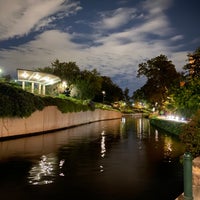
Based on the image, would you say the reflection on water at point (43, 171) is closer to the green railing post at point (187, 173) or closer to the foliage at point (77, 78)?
the green railing post at point (187, 173)

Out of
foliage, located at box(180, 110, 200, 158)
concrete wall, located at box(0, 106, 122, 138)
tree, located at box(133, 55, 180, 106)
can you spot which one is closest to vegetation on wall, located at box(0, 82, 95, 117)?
concrete wall, located at box(0, 106, 122, 138)

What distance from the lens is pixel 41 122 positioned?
88.0ft

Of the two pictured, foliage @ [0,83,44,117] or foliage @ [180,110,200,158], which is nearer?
foliage @ [180,110,200,158]

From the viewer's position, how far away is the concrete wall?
21.4 metres

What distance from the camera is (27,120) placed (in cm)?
2403

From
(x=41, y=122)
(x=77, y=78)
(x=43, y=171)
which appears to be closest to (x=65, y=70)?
(x=77, y=78)

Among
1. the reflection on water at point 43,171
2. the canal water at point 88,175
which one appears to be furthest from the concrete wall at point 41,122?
the reflection on water at point 43,171

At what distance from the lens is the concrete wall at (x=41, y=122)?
21.4m

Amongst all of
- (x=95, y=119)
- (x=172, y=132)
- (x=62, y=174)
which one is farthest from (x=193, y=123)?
(x=95, y=119)

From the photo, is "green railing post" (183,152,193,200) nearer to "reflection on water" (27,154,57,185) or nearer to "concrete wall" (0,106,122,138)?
"reflection on water" (27,154,57,185)

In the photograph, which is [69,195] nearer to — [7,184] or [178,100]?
[7,184]

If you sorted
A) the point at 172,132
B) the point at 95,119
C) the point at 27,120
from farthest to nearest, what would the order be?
the point at 95,119 → the point at 172,132 → the point at 27,120

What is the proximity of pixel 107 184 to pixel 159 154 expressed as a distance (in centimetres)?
674

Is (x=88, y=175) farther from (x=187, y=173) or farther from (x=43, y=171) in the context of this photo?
(x=187, y=173)
